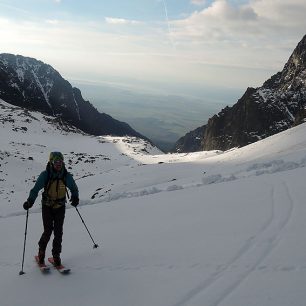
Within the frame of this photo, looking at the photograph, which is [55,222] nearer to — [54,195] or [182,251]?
[54,195]

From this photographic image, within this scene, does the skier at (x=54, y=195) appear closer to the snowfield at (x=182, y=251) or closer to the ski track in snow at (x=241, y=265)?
the snowfield at (x=182, y=251)

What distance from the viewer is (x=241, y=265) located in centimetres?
786

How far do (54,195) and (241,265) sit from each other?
4301 millimetres

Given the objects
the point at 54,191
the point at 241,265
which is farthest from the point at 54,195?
the point at 241,265

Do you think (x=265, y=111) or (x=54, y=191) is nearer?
(x=54, y=191)

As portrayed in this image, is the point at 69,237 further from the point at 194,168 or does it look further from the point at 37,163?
the point at 37,163

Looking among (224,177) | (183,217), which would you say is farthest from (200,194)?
(224,177)

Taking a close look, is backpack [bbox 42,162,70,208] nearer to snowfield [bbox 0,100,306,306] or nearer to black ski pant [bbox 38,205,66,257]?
black ski pant [bbox 38,205,66,257]

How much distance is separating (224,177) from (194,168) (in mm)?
8600

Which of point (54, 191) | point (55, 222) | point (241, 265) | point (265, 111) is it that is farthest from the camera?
point (265, 111)

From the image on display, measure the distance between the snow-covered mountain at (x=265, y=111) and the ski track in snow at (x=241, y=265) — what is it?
8663 centimetres

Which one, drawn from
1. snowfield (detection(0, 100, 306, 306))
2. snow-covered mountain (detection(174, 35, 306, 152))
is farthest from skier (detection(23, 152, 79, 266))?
snow-covered mountain (detection(174, 35, 306, 152))

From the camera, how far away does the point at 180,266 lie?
8.34 meters

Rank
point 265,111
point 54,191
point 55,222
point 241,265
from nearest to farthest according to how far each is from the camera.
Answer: point 241,265, point 54,191, point 55,222, point 265,111
